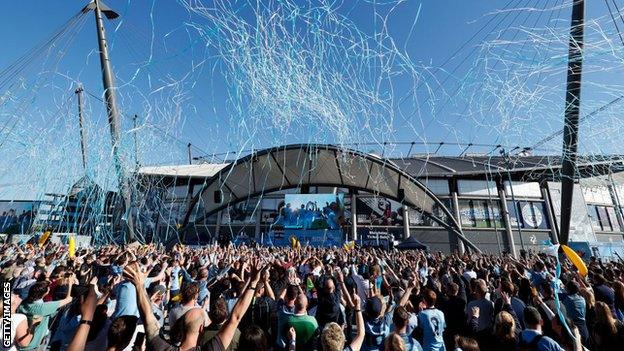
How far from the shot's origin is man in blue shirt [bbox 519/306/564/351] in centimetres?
325

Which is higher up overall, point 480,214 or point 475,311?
point 480,214

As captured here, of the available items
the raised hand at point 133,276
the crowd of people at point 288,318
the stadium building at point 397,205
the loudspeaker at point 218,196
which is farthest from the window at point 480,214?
the raised hand at point 133,276

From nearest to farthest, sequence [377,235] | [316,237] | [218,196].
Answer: [218,196], [316,237], [377,235]

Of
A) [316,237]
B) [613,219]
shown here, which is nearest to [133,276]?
[316,237]

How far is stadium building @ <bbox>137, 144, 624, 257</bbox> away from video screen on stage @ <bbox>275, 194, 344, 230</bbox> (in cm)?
11

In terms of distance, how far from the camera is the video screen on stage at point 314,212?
32.4 m

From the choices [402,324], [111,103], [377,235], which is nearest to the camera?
[402,324]

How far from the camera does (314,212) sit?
3300 centimetres

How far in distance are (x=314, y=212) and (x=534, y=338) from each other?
29.7 meters

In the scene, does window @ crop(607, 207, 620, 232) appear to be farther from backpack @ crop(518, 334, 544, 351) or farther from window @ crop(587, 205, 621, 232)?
backpack @ crop(518, 334, 544, 351)

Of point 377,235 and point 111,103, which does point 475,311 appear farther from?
point 377,235

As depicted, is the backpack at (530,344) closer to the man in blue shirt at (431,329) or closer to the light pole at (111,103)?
the man in blue shirt at (431,329)

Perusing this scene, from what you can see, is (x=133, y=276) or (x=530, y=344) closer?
(x=133, y=276)

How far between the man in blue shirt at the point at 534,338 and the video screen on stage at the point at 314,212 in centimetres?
2857
